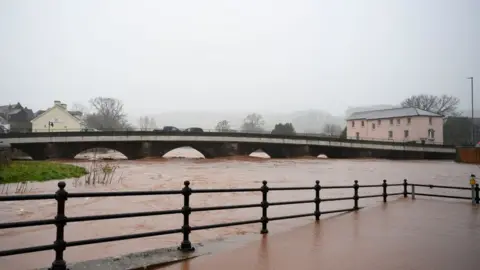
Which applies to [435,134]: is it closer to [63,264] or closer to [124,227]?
[124,227]

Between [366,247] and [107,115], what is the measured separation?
97892mm

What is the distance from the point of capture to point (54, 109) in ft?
243

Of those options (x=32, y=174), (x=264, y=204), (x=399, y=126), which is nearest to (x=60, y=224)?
(x=264, y=204)

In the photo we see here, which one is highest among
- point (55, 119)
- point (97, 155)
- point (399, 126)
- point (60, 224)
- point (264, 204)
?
point (55, 119)

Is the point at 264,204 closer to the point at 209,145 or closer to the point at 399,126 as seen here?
the point at 209,145

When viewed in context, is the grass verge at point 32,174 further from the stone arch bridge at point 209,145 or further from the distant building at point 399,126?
the distant building at point 399,126

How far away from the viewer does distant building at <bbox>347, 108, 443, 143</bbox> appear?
240 feet

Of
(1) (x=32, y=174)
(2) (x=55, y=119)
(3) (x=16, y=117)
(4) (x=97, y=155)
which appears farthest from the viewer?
(3) (x=16, y=117)

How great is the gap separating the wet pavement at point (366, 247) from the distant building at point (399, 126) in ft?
218

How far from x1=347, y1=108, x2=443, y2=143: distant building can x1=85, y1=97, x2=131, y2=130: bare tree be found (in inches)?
2304

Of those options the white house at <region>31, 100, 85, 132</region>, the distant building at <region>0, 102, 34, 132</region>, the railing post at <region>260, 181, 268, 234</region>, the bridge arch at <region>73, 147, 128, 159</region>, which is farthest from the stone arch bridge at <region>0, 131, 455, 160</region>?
the distant building at <region>0, 102, 34, 132</region>

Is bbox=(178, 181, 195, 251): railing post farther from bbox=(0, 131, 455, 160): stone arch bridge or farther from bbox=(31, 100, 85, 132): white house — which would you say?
bbox=(31, 100, 85, 132): white house

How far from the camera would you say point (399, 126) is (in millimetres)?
77062

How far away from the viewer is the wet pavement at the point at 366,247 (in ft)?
17.5
